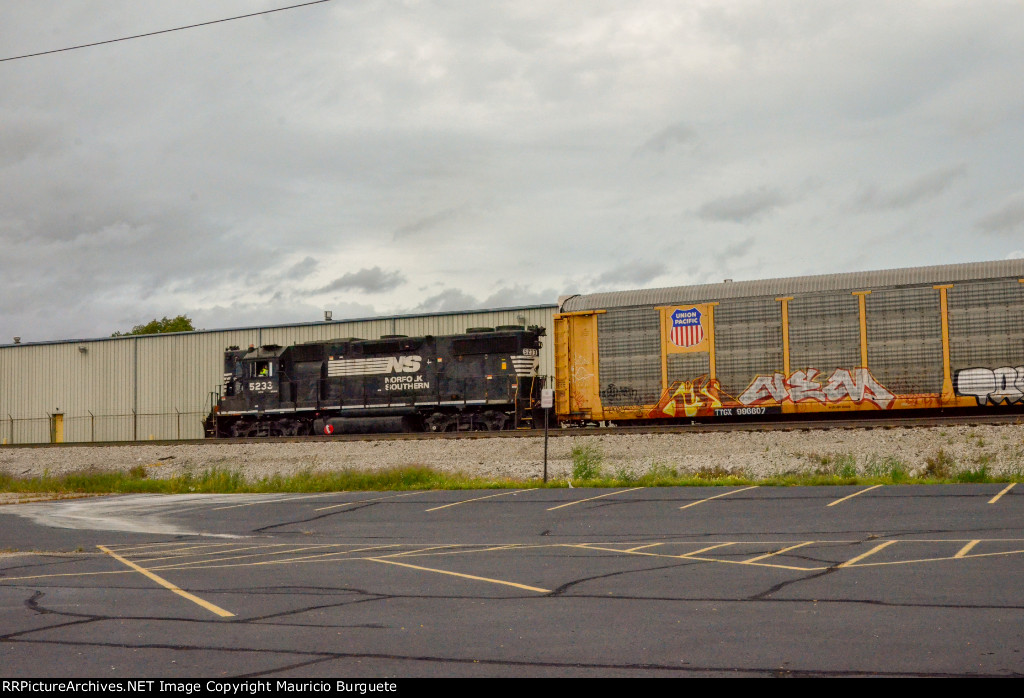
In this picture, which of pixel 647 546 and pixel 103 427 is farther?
pixel 103 427

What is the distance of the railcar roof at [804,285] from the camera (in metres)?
23.0

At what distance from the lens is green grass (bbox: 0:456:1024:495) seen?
18766 mm

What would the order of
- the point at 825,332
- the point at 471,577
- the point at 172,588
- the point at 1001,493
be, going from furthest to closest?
the point at 825,332 → the point at 1001,493 → the point at 471,577 → the point at 172,588

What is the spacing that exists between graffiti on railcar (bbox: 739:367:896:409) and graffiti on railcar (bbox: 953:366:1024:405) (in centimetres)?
168

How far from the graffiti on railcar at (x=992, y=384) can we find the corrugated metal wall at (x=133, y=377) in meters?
24.9

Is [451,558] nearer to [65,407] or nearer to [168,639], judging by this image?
[168,639]

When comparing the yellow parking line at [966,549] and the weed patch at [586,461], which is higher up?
the weed patch at [586,461]

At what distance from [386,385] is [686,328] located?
11537 mm

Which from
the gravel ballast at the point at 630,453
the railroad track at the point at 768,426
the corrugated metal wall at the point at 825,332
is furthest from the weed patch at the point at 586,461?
the corrugated metal wall at the point at 825,332

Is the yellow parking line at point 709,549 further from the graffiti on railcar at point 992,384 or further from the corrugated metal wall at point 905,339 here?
the graffiti on railcar at point 992,384

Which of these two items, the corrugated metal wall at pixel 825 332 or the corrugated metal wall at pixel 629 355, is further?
the corrugated metal wall at pixel 629 355

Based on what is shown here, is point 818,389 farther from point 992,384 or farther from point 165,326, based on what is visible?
point 165,326

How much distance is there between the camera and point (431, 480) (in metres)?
22.6

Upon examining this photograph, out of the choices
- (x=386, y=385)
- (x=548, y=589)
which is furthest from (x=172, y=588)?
(x=386, y=385)
